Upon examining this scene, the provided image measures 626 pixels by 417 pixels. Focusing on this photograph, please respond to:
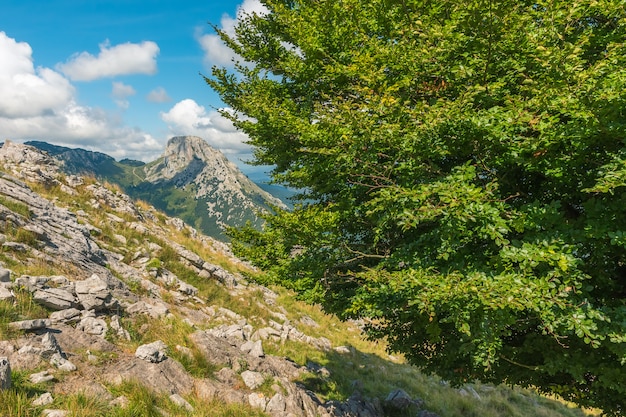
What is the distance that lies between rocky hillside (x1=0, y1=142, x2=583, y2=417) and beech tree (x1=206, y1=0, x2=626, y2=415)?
333 cm

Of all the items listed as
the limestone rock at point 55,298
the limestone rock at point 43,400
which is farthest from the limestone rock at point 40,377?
the limestone rock at point 55,298

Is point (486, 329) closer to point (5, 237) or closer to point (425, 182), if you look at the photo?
point (425, 182)

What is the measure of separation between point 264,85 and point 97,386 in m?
8.32

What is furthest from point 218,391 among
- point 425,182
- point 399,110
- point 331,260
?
point 399,110

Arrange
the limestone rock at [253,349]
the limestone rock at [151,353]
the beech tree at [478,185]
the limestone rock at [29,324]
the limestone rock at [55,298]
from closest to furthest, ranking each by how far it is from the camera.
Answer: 1. the beech tree at [478,185]
2. the limestone rock at [29,324]
3. the limestone rock at [151,353]
4. the limestone rock at [55,298]
5. the limestone rock at [253,349]

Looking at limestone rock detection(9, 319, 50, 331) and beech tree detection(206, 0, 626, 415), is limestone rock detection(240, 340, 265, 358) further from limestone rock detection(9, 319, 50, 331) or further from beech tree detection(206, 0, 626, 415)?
limestone rock detection(9, 319, 50, 331)

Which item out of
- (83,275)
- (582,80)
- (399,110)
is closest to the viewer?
(582,80)

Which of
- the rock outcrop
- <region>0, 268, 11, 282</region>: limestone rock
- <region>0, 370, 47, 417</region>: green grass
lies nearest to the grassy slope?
<region>0, 370, 47, 417</region>: green grass

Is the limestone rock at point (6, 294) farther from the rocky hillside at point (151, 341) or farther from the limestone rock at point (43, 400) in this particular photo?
the limestone rock at point (43, 400)

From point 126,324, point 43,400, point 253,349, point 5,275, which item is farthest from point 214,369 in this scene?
point 5,275

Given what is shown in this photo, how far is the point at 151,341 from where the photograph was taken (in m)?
8.74

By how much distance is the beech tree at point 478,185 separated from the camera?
4.59 meters

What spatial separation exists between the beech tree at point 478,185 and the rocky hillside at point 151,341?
131 inches

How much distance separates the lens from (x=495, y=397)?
17609 mm
